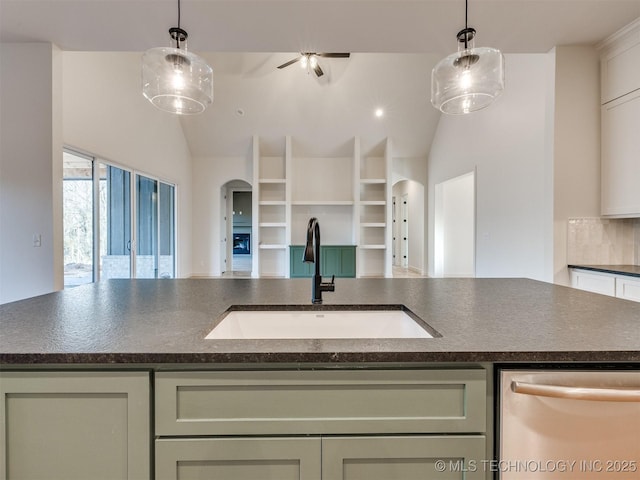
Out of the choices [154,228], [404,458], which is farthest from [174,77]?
[154,228]

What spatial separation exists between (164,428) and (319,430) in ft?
1.24

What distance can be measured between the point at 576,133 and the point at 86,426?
3.72 m

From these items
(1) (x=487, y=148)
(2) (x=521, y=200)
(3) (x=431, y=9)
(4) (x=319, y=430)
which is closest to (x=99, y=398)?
(4) (x=319, y=430)

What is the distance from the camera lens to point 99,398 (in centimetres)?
80

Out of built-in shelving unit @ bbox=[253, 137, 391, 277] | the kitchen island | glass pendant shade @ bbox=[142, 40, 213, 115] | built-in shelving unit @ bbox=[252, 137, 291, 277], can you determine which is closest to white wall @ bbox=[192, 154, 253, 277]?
built-in shelving unit @ bbox=[252, 137, 291, 277]

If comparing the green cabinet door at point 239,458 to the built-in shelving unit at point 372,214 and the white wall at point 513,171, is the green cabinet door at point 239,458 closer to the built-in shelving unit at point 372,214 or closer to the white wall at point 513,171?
the white wall at point 513,171

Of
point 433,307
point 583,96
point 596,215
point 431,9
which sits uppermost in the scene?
point 431,9

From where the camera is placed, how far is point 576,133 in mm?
2828

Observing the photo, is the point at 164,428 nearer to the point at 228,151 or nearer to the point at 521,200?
the point at 521,200

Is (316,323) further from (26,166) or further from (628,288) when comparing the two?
(26,166)

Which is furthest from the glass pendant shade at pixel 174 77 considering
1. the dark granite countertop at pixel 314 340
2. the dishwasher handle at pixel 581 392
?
the dishwasher handle at pixel 581 392

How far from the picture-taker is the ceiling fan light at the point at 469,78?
1713 millimetres

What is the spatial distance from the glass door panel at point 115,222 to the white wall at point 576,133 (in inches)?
199

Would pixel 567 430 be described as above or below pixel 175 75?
below
